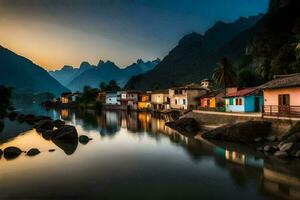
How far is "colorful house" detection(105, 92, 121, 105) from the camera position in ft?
486

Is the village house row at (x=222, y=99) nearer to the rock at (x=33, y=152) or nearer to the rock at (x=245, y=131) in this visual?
the rock at (x=245, y=131)

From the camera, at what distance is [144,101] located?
128 metres

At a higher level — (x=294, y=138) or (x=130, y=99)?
(x=130, y=99)

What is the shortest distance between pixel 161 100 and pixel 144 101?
18.4 metres

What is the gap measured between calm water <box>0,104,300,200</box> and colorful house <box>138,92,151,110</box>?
8226 cm

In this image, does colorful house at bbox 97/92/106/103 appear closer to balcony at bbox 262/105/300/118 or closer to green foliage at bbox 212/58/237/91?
green foliage at bbox 212/58/237/91

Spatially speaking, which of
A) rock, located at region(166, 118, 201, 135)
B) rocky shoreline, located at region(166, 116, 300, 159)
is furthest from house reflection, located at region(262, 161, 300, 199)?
rock, located at region(166, 118, 201, 135)

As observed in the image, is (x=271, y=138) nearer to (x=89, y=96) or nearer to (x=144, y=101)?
(x=144, y=101)

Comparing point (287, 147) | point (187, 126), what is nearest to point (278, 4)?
point (187, 126)

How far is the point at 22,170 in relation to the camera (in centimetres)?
2734

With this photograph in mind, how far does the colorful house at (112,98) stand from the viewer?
148 meters

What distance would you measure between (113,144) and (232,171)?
21977mm

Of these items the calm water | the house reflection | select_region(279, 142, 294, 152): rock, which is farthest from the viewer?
select_region(279, 142, 294, 152): rock

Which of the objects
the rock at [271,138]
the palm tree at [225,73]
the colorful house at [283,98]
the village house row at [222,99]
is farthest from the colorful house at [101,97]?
the rock at [271,138]
